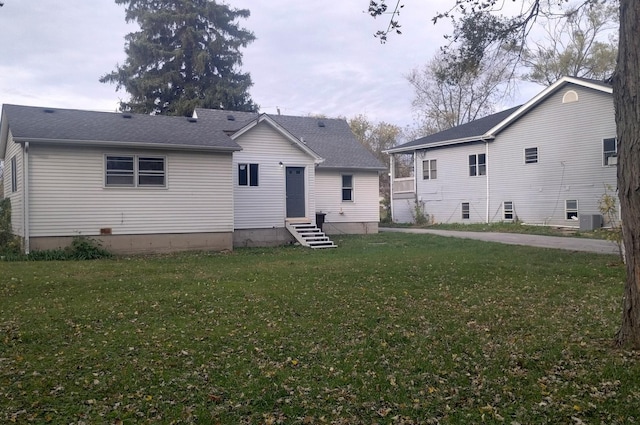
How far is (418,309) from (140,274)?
21.1 ft

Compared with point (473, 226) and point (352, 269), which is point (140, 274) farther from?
point (473, 226)

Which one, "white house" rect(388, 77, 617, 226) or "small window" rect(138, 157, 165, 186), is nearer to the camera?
"small window" rect(138, 157, 165, 186)

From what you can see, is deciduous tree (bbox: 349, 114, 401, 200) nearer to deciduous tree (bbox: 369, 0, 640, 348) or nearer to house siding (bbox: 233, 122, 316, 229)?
house siding (bbox: 233, 122, 316, 229)

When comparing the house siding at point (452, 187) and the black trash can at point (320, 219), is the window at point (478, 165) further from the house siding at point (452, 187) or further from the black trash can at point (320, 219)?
the black trash can at point (320, 219)

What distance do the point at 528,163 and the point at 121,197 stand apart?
61.2 feet

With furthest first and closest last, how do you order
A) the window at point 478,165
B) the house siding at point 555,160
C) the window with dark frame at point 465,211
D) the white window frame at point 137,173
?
the window with dark frame at point 465,211
the window at point 478,165
the house siding at point 555,160
the white window frame at point 137,173

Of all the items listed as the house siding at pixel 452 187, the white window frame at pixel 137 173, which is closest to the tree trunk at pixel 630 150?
the white window frame at pixel 137 173

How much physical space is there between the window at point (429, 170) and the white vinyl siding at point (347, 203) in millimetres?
7488

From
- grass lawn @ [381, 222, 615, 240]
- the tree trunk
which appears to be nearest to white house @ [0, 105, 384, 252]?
grass lawn @ [381, 222, 615, 240]

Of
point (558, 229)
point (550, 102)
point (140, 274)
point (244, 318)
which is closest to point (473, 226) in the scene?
point (558, 229)

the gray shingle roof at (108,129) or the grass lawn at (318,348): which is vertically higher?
the gray shingle roof at (108,129)

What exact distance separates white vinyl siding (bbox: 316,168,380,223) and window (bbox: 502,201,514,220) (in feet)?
23.5

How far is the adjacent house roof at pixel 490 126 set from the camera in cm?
2177

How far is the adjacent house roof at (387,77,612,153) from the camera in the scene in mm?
21766
